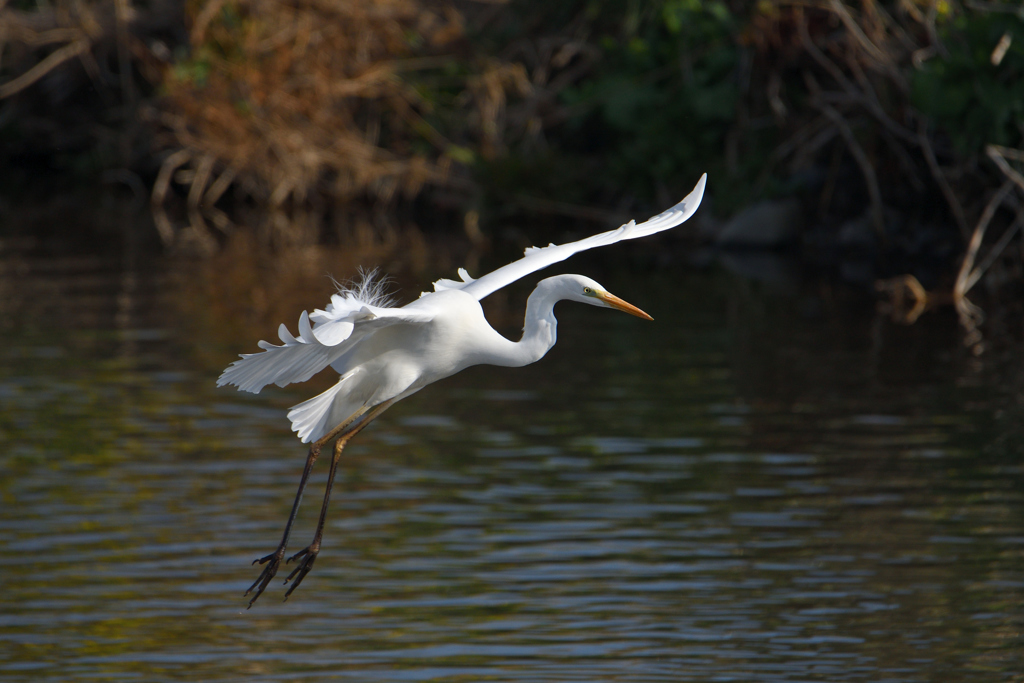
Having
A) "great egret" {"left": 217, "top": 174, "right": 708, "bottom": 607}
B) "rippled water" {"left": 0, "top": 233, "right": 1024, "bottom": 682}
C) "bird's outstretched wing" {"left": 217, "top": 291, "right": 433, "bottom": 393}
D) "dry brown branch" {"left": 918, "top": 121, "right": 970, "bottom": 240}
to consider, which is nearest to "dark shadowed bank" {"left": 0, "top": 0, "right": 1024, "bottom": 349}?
"dry brown branch" {"left": 918, "top": 121, "right": 970, "bottom": 240}

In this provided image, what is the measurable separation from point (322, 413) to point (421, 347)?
0.58 m

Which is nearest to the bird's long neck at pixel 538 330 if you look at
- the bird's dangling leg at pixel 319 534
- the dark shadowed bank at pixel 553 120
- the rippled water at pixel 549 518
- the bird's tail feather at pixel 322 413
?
the bird's dangling leg at pixel 319 534

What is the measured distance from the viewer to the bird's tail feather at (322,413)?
6.76 m

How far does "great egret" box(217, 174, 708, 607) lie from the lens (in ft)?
21.0

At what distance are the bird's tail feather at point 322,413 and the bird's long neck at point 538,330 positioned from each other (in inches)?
31.3

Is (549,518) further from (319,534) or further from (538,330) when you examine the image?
(538,330)

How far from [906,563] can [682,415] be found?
12.4 feet

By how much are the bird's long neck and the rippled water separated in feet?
4.71

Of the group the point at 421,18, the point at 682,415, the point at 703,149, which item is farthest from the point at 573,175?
the point at 682,415

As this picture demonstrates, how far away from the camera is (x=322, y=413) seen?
684 cm

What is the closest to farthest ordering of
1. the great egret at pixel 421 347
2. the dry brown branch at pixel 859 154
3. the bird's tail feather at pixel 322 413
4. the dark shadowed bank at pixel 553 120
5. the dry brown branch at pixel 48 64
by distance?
the great egret at pixel 421 347 < the bird's tail feather at pixel 322 413 < the dark shadowed bank at pixel 553 120 < the dry brown branch at pixel 859 154 < the dry brown branch at pixel 48 64

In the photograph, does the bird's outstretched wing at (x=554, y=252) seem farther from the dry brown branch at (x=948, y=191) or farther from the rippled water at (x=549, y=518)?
the dry brown branch at (x=948, y=191)

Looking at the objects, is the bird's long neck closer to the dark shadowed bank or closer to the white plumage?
the white plumage

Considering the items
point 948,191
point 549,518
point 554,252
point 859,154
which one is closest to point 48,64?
point 859,154
